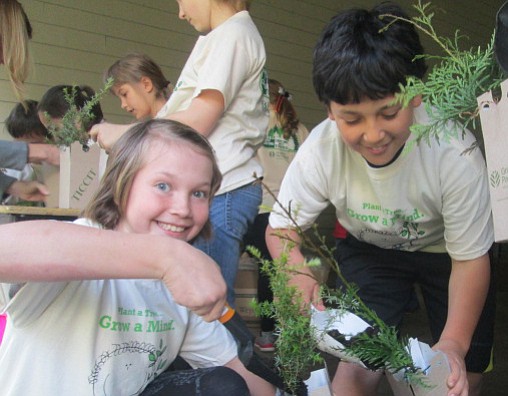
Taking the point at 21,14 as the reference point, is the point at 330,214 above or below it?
below

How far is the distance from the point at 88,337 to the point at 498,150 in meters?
0.96

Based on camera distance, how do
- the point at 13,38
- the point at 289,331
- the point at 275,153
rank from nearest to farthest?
the point at 289,331 → the point at 13,38 → the point at 275,153

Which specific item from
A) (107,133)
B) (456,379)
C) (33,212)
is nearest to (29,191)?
(33,212)

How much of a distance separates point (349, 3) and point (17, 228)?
7.25 metres

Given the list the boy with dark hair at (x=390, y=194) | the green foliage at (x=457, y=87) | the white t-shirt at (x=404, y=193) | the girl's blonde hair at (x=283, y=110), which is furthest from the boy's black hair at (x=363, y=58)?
the girl's blonde hair at (x=283, y=110)

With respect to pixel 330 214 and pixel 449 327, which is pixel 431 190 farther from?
pixel 330 214

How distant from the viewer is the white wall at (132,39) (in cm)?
535

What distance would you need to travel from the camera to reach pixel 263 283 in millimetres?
3953

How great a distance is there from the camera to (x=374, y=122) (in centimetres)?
162

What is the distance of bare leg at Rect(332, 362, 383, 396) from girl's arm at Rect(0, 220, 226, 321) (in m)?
0.92

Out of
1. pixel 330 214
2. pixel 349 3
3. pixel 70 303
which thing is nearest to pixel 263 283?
pixel 70 303

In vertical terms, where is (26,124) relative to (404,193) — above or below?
above

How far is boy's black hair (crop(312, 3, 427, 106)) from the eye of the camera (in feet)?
5.27

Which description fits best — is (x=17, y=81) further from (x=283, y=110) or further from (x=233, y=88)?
(x=283, y=110)
